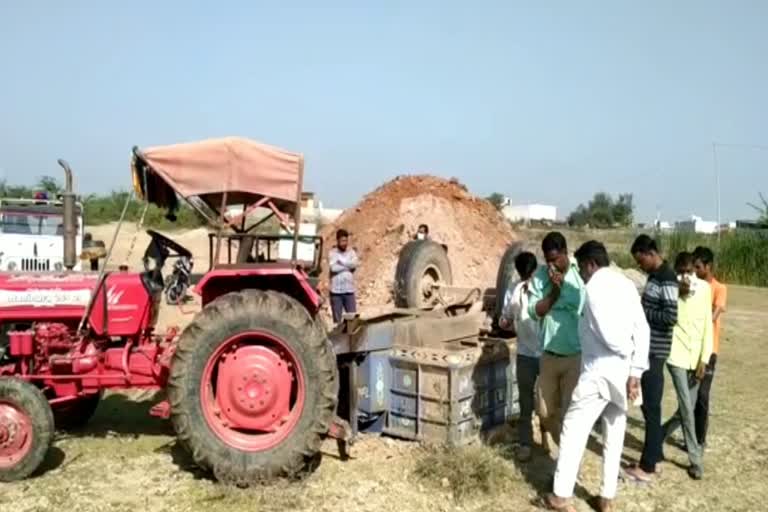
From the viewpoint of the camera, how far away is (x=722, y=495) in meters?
5.22

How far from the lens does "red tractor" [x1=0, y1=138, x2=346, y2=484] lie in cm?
494

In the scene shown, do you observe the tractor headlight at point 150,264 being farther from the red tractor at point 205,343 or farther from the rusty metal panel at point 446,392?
the rusty metal panel at point 446,392

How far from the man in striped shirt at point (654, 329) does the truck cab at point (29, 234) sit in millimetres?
9426

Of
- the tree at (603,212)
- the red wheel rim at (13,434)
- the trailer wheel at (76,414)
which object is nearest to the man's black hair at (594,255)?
the red wheel rim at (13,434)

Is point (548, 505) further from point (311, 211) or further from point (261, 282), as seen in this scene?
point (311, 211)

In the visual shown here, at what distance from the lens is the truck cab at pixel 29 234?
39.7ft

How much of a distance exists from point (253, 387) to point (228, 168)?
1491 mm

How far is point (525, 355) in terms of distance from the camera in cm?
567

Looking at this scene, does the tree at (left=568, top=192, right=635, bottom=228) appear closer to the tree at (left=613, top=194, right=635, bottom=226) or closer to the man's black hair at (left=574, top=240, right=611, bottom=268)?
the tree at (left=613, top=194, right=635, bottom=226)

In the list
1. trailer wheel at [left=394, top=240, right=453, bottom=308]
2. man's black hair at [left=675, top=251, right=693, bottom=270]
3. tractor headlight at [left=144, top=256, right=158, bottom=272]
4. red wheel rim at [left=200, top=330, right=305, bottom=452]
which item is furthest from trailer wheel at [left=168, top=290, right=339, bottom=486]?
trailer wheel at [left=394, top=240, right=453, bottom=308]

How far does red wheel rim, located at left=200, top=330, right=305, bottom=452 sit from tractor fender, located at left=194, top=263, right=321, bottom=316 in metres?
0.43

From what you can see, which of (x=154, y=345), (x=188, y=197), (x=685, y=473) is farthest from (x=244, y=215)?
(x=685, y=473)

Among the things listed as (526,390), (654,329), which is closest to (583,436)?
(526,390)

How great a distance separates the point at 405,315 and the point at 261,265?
193 centimetres
